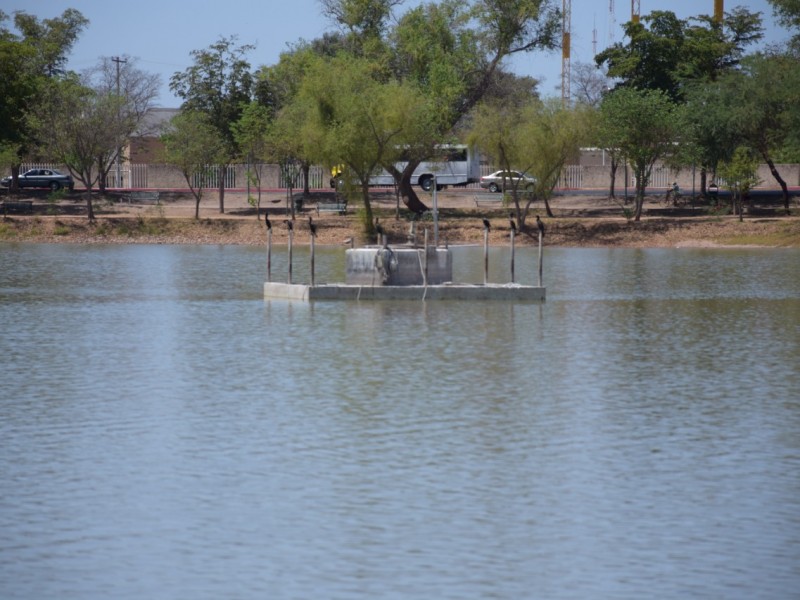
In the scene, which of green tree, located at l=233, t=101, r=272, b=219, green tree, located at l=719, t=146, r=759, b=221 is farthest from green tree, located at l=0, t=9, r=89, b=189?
green tree, located at l=719, t=146, r=759, b=221

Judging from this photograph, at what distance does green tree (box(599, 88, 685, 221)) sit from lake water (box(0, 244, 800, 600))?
36902mm

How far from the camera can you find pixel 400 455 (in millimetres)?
16469

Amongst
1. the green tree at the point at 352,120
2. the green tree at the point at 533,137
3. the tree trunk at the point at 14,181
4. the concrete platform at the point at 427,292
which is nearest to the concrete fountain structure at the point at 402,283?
the concrete platform at the point at 427,292

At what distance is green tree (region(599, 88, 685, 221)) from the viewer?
68.9 m

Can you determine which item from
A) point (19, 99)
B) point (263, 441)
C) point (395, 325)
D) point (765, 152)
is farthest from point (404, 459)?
point (19, 99)

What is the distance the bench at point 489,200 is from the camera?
245ft

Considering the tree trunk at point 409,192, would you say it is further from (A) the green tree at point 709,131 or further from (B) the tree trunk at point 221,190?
(A) the green tree at point 709,131

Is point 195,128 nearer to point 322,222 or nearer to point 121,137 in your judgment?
point 121,137

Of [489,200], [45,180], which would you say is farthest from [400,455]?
[45,180]

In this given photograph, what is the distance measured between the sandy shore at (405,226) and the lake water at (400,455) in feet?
101

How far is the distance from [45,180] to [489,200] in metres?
28.0

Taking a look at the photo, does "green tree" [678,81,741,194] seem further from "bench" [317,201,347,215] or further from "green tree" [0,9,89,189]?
"green tree" [0,9,89,189]

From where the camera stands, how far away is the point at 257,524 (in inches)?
526

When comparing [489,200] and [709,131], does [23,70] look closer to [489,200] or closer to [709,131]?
[489,200]
